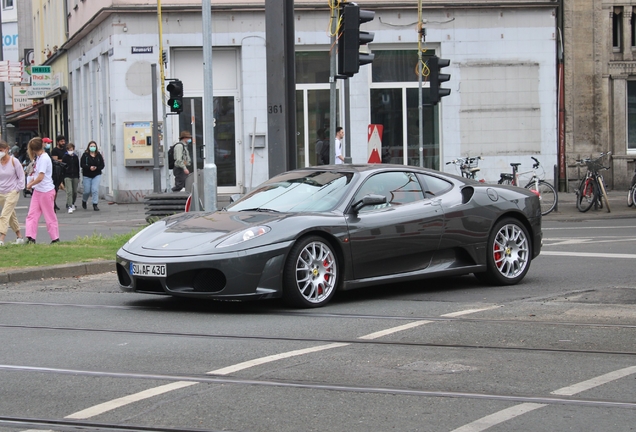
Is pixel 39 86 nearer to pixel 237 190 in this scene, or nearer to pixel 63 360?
pixel 237 190

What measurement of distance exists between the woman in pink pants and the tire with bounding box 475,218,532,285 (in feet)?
24.6

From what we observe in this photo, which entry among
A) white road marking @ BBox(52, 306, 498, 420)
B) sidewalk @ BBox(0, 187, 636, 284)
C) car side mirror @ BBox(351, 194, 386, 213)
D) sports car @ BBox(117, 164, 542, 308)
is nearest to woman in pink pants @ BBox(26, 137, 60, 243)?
sidewalk @ BBox(0, 187, 636, 284)

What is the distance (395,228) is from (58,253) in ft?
17.9

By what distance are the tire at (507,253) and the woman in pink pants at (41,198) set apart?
751cm

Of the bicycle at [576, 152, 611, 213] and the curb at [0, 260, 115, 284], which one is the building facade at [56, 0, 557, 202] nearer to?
the bicycle at [576, 152, 611, 213]

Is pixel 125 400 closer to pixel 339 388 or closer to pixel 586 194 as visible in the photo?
pixel 339 388

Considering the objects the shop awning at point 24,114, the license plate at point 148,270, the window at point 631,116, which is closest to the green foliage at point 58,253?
the license plate at point 148,270

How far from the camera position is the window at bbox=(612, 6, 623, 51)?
28.3 meters

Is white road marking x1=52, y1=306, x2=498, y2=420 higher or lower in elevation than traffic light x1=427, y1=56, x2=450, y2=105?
lower

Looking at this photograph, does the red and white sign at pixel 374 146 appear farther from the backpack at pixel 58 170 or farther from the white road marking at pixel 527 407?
the white road marking at pixel 527 407

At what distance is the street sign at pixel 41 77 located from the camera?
39.8 metres

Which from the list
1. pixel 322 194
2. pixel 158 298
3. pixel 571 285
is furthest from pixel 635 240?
pixel 158 298

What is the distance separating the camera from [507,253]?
1040cm

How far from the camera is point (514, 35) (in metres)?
27.9
